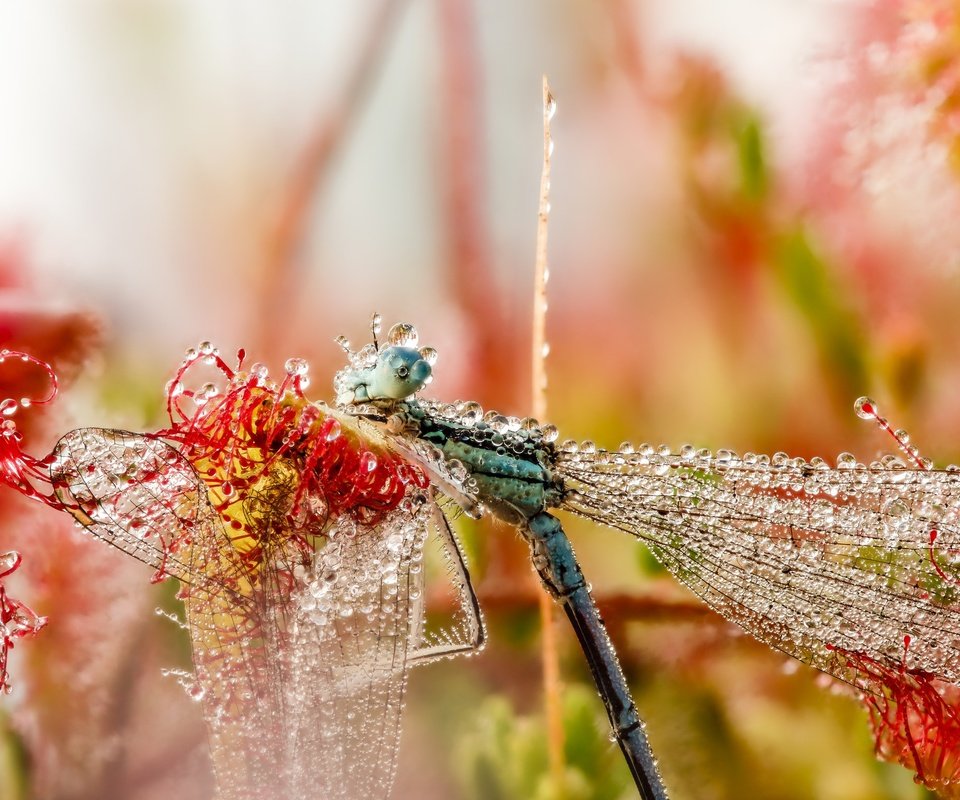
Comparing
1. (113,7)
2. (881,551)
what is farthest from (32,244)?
(881,551)

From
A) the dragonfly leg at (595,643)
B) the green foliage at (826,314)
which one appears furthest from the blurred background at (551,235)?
the dragonfly leg at (595,643)

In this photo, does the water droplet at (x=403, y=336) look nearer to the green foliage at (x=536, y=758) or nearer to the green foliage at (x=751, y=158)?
the green foliage at (x=536, y=758)

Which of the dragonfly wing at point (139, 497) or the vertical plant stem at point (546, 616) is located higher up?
the vertical plant stem at point (546, 616)

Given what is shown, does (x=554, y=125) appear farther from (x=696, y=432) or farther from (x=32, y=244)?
(x=32, y=244)

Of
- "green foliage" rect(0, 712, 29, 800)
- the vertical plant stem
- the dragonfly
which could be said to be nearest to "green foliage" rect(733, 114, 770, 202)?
the vertical plant stem

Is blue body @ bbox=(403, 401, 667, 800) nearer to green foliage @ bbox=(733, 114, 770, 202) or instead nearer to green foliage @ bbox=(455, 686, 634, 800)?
green foliage @ bbox=(455, 686, 634, 800)

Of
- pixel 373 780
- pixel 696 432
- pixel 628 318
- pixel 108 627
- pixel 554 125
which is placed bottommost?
pixel 373 780

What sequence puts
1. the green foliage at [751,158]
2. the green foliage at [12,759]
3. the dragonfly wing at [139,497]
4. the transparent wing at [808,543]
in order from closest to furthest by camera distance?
1. the dragonfly wing at [139,497]
2. the transparent wing at [808,543]
3. the green foliage at [12,759]
4. the green foliage at [751,158]
